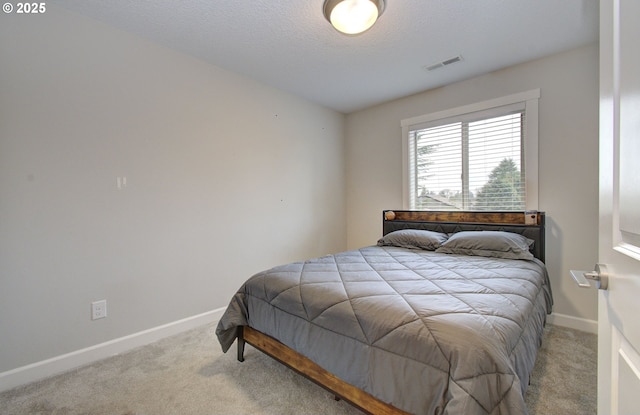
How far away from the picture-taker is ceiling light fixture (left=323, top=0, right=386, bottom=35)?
1742 millimetres

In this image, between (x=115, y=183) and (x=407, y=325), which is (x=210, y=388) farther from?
(x=115, y=183)

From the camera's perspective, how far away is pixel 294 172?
3547mm

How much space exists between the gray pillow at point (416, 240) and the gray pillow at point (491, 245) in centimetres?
11

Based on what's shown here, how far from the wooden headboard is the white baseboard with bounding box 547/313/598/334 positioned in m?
0.56

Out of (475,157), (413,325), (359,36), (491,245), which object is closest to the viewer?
(413,325)

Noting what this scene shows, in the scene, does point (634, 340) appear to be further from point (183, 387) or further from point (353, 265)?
point (183, 387)

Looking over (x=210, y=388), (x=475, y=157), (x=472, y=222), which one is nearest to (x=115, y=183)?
(x=210, y=388)

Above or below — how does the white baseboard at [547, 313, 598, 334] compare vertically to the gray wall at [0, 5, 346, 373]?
below

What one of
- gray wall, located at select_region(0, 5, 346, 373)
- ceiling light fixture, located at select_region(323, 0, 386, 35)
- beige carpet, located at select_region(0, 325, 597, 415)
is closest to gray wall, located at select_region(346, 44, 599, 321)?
beige carpet, located at select_region(0, 325, 597, 415)

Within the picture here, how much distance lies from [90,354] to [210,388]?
3.52ft

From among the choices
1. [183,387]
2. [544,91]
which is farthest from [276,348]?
[544,91]

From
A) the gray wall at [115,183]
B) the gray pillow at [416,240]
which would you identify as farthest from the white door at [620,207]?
the gray wall at [115,183]

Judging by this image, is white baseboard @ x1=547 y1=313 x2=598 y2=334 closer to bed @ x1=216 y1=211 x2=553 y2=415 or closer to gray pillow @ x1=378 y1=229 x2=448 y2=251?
bed @ x1=216 y1=211 x2=553 y2=415

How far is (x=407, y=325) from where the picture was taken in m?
1.16
